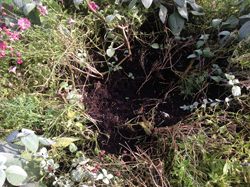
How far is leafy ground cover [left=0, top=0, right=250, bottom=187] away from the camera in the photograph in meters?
0.88

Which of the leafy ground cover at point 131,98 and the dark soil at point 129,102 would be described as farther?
the dark soil at point 129,102

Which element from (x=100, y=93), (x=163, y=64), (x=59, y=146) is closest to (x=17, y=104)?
(x=59, y=146)

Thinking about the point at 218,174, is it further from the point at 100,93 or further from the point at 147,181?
the point at 100,93

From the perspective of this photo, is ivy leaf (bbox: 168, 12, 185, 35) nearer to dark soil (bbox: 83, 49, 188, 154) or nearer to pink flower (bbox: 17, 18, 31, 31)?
dark soil (bbox: 83, 49, 188, 154)

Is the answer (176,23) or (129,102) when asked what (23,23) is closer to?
(129,102)

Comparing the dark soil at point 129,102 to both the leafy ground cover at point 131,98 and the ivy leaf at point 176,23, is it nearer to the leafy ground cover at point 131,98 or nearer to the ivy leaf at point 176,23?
the leafy ground cover at point 131,98

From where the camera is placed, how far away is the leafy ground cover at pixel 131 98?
88 cm

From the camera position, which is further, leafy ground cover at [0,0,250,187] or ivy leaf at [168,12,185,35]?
ivy leaf at [168,12,185,35]

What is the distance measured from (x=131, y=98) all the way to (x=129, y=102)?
3 centimetres

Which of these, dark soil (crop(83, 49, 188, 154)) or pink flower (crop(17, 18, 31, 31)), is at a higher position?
pink flower (crop(17, 18, 31, 31))

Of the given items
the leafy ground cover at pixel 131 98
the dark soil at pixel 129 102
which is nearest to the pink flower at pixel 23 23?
the leafy ground cover at pixel 131 98

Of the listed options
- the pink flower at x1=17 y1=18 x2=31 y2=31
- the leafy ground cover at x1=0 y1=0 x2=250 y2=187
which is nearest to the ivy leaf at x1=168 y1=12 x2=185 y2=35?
the leafy ground cover at x1=0 y1=0 x2=250 y2=187

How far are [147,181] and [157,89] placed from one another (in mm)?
609

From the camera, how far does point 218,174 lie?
2.57 ft
